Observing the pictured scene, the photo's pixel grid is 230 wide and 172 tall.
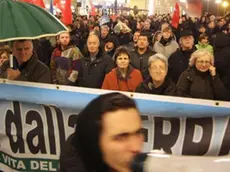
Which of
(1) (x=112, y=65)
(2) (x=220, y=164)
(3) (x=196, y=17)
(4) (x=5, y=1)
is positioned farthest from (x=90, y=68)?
(3) (x=196, y=17)

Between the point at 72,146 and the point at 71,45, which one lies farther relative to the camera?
the point at 71,45

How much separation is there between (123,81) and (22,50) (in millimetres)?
1305

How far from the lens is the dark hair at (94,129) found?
1.51 metres

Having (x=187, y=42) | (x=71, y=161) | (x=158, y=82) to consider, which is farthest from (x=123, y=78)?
(x=71, y=161)

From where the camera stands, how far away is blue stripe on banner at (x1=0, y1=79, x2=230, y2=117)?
3289mm

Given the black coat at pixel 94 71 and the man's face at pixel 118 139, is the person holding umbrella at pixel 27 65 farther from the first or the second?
the man's face at pixel 118 139

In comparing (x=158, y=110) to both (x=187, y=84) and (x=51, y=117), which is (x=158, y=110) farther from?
(x=187, y=84)

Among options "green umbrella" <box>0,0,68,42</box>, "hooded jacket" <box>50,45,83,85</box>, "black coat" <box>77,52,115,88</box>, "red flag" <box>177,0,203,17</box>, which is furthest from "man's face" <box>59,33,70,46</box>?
"red flag" <box>177,0,203,17</box>

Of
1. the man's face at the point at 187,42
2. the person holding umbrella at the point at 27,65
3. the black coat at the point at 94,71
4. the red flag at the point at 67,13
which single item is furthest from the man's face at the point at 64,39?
the red flag at the point at 67,13

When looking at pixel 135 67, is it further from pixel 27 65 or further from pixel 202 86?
pixel 27 65

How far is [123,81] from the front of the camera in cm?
503

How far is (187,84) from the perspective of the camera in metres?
4.78

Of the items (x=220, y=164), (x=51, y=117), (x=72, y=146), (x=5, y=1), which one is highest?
(x=5, y=1)

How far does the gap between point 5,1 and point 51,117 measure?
1110 millimetres
